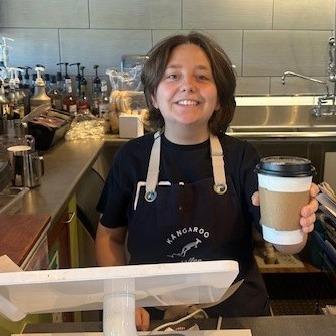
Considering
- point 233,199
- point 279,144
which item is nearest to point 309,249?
point 279,144

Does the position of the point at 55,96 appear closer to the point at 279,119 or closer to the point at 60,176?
the point at 60,176

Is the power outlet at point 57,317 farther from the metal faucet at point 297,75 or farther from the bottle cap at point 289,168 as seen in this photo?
the metal faucet at point 297,75

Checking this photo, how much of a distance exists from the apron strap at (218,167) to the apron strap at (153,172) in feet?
0.47

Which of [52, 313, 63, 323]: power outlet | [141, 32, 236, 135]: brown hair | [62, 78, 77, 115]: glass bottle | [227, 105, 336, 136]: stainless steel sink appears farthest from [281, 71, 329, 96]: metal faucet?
[52, 313, 63, 323]: power outlet

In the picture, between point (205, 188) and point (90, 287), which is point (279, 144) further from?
point (90, 287)

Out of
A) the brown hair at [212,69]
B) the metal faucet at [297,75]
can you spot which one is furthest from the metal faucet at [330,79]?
the brown hair at [212,69]

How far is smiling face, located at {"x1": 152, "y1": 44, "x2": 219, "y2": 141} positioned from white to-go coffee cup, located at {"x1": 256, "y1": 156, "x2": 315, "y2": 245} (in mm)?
430

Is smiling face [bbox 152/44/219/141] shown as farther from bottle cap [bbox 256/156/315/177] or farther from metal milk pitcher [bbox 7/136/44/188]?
metal milk pitcher [bbox 7/136/44/188]

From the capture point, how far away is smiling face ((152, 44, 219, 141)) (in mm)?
1196

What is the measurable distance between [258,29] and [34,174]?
6.75ft

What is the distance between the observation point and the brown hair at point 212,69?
4.08 feet

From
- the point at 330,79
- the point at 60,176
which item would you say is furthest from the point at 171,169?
the point at 330,79

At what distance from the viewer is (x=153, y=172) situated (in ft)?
4.17

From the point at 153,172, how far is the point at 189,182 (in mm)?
97
